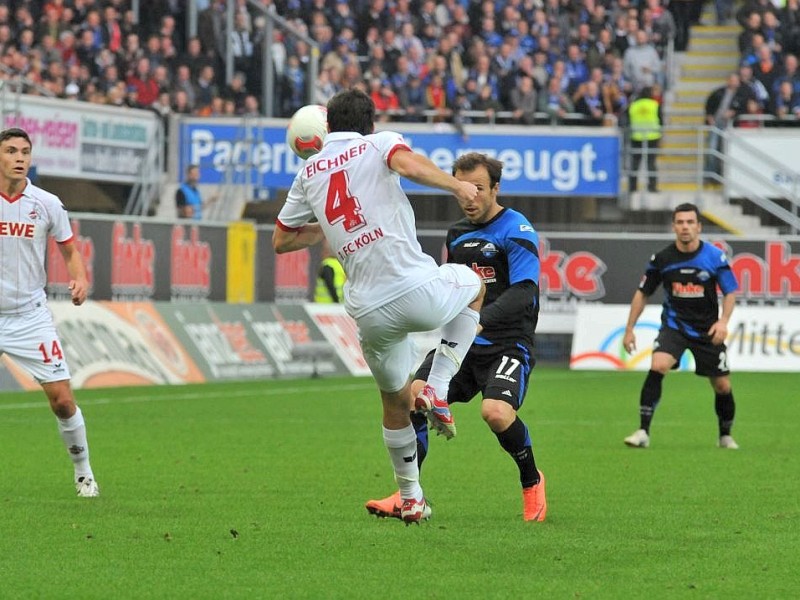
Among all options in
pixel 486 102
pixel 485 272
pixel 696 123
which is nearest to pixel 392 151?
pixel 485 272

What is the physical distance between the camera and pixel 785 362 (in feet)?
89.0

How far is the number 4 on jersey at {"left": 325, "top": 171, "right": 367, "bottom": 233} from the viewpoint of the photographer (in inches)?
323

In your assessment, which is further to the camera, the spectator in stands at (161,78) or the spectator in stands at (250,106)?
the spectator in stands at (250,106)

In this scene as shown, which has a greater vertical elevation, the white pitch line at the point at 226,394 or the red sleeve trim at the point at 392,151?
the red sleeve trim at the point at 392,151

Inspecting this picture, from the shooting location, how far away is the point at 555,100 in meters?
32.6

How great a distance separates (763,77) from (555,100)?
4248mm

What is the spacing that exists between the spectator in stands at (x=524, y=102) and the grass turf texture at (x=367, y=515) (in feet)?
48.0

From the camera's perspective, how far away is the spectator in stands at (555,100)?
3250 cm

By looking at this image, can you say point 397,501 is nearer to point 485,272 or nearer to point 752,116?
point 485,272

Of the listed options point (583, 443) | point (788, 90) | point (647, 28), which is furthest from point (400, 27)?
point (583, 443)

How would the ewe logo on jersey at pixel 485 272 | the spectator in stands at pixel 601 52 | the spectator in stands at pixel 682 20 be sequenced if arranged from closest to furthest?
the ewe logo on jersey at pixel 485 272, the spectator in stands at pixel 601 52, the spectator in stands at pixel 682 20

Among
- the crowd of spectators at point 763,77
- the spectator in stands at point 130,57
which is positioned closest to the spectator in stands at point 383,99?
the spectator in stands at point 130,57

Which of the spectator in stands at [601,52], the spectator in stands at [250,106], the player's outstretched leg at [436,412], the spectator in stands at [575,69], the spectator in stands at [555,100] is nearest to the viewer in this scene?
the player's outstretched leg at [436,412]

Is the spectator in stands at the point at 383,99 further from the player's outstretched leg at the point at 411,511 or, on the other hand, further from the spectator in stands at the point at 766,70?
the player's outstretched leg at the point at 411,511
